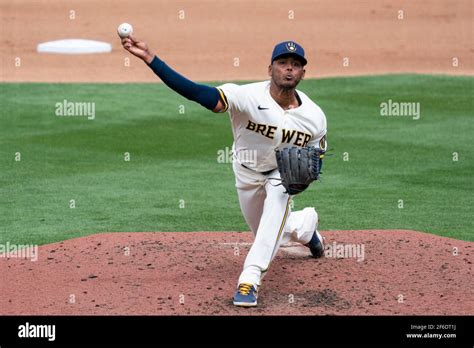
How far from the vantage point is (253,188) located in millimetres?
7340

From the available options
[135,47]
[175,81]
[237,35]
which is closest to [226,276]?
[175,81]

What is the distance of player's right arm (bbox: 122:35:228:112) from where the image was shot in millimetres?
6469

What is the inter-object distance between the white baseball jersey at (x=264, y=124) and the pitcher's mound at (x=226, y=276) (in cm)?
90

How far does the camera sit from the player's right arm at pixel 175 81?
6.47m

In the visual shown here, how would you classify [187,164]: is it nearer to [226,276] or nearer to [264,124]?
[226,276]

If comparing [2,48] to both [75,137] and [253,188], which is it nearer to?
[75,137]

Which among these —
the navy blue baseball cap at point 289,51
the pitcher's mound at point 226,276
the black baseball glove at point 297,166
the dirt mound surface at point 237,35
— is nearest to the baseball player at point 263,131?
the navy blue baseball cap at point 289,51

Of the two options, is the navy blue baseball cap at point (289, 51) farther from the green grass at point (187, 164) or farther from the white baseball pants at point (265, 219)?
the green grass at point (187, 164)

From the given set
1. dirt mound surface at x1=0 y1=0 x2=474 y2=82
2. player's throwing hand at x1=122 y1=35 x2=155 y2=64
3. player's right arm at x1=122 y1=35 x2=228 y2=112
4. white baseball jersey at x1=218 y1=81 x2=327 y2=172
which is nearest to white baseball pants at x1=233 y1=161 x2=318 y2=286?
white baseball jersey at x1=218 y1=81 x2=327 y2=172

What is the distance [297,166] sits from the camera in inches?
263

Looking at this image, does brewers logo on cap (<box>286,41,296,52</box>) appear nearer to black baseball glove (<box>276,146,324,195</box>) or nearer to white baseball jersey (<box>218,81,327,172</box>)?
white baseball jersey (<box>218,81,327,172</box>)

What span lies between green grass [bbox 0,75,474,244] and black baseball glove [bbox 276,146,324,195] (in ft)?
8.41

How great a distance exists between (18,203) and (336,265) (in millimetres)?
3902
